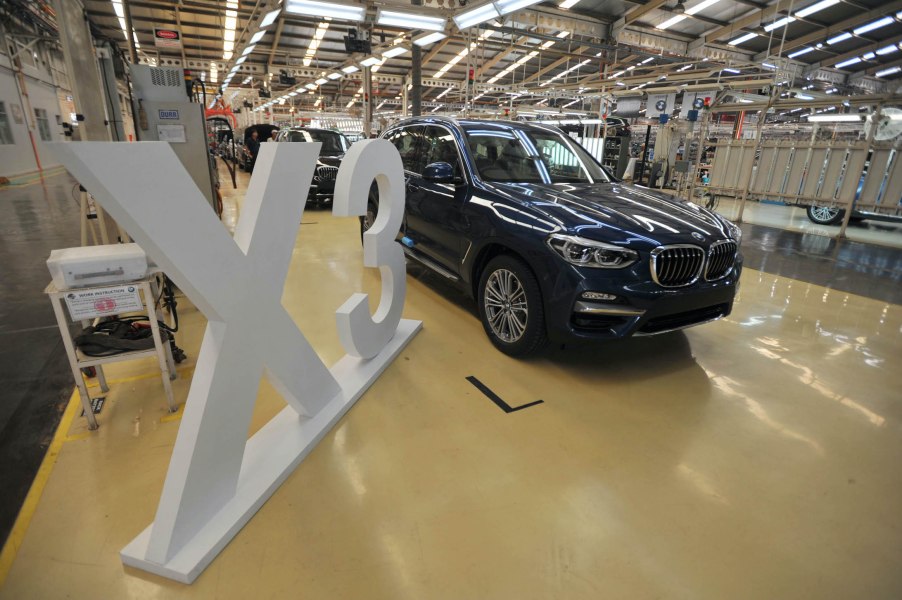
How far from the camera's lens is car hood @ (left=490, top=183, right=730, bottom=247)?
255 centimetres

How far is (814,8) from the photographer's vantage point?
1105 cm

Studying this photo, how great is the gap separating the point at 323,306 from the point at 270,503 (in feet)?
7.73

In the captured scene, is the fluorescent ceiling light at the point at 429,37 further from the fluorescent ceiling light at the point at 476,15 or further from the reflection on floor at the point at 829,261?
the reflection on floor at the point at 829,261

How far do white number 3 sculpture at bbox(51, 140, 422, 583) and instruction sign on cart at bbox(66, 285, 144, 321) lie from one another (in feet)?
2.75

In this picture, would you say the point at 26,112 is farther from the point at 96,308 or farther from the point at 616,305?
the point at 616,305

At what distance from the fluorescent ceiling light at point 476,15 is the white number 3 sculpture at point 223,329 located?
484 cm

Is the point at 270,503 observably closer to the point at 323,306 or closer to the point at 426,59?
the point at 323,306

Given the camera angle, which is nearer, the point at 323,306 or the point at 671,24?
the point at 323,306

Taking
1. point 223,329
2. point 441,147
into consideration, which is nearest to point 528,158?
point 441,147

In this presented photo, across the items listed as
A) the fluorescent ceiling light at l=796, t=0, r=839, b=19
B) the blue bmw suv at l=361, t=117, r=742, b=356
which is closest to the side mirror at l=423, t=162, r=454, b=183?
the blue bmw suv at l=361, t=117, r=742, b=356

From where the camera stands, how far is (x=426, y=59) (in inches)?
678

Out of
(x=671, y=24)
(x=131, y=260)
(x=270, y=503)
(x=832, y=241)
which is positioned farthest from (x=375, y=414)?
(x=671, y=24)

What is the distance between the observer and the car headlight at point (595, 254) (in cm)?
250

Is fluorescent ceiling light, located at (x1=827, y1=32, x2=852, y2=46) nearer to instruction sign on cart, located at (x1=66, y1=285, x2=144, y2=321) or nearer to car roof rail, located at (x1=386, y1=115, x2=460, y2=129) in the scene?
car roof rail, located at (x1=386, y1=115, x2=460, y2=129)
